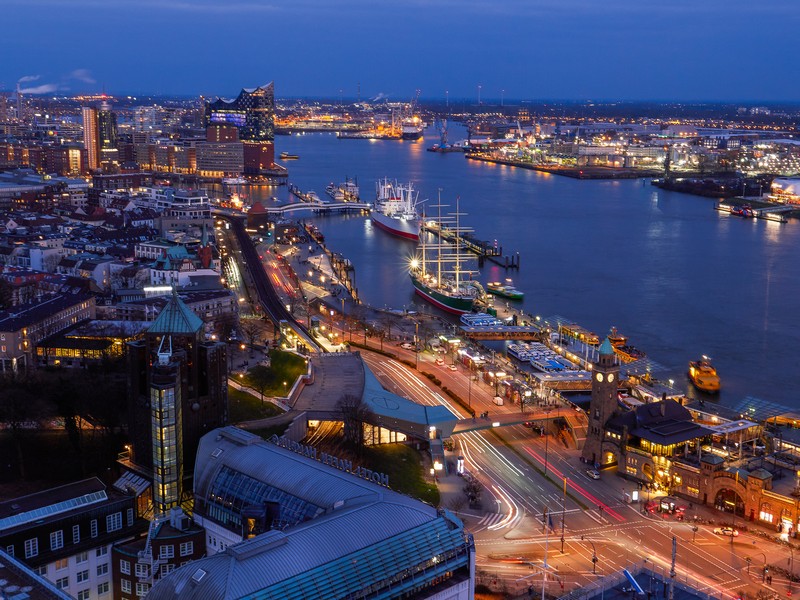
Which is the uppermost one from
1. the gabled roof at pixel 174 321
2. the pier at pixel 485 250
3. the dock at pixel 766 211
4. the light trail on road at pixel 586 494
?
the gabled roof at pixel 174 321

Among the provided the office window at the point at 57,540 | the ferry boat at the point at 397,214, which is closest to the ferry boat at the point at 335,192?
the ferry boat at the point at 397,214

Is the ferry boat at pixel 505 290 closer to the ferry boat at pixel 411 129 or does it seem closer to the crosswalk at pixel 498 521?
the crosswalk at pixel 498 521

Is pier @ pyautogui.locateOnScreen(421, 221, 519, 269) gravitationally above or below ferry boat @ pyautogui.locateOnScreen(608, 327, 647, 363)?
above

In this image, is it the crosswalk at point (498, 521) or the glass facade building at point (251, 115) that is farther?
the glass facade building at point (251, 115)

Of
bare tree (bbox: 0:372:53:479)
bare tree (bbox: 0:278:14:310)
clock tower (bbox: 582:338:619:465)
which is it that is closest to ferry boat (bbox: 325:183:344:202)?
bare tree (bbox: 0:278:14:310)

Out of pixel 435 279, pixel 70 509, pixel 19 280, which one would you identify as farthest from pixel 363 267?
pixel 70 509

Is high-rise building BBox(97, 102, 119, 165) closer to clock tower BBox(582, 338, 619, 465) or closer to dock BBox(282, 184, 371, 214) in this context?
dock BBox(282, 184, 371, 214)
